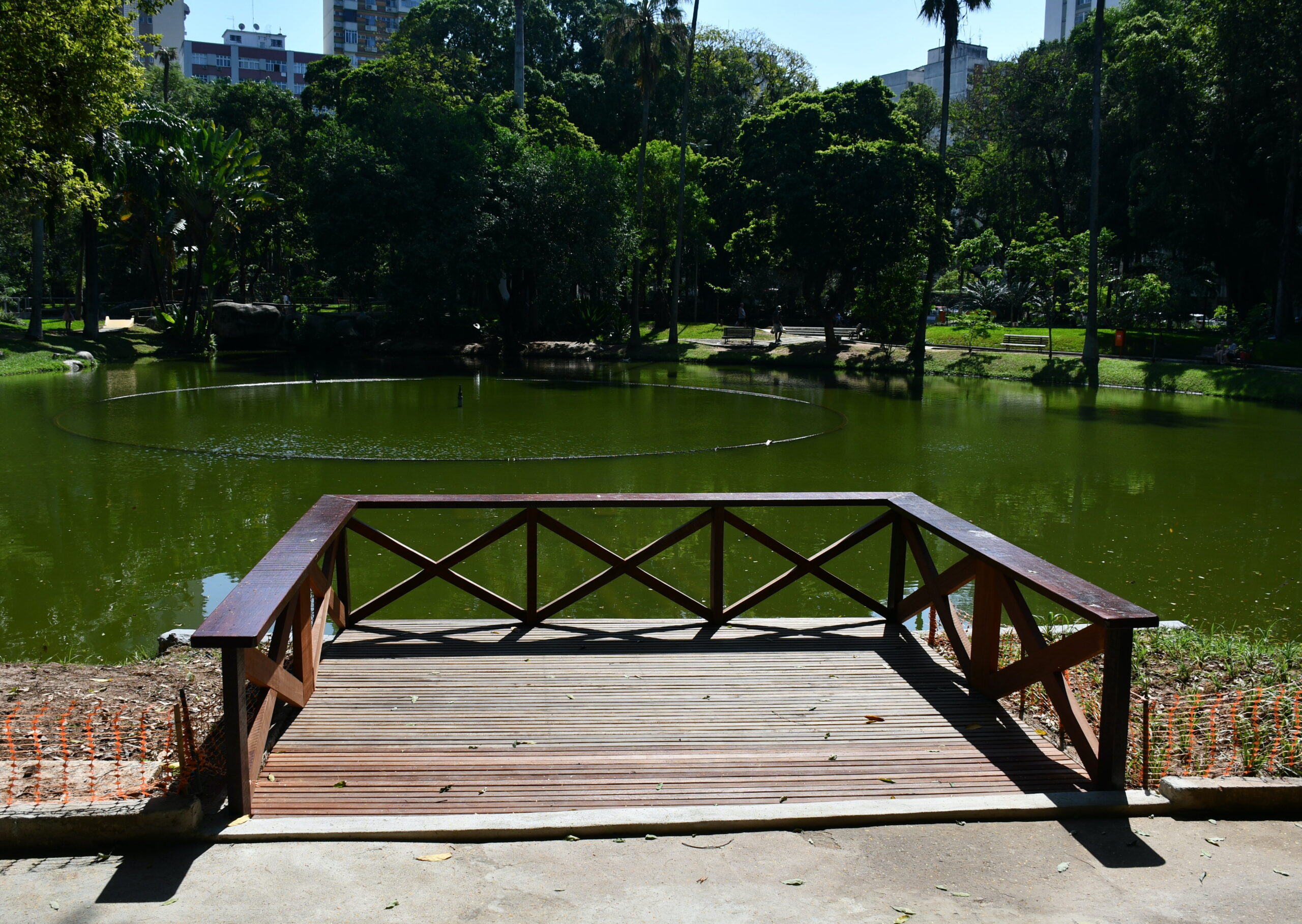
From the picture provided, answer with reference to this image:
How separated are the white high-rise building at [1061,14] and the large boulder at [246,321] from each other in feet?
305

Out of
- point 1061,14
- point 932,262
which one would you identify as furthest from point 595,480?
point 1061,14

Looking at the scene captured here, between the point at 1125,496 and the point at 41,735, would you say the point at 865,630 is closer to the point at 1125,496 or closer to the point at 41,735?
the point at 41,735

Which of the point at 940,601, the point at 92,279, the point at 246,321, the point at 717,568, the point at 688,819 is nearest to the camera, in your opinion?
the point at 688,819

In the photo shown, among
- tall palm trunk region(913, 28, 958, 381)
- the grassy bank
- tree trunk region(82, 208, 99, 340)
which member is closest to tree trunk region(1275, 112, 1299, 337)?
the grassy bank

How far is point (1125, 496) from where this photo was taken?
16328mm

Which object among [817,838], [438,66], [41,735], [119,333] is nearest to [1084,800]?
[817,838]

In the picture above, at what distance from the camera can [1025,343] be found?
45531mm

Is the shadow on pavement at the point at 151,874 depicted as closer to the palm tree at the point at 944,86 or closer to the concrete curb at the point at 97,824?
the concrete curb at the point at 97,824

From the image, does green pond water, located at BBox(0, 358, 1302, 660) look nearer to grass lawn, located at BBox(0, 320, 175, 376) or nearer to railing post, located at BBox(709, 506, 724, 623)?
grass lawn, located at BBox(0, 320, 175, 376)

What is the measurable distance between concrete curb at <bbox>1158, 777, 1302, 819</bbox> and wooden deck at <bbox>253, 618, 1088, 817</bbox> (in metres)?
0.46

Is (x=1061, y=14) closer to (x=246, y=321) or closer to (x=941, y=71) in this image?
(x=941, y=71)

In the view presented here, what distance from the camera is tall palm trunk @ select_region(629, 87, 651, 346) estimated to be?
1767 inches

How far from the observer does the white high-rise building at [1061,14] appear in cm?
11275

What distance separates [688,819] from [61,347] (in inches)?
1548
